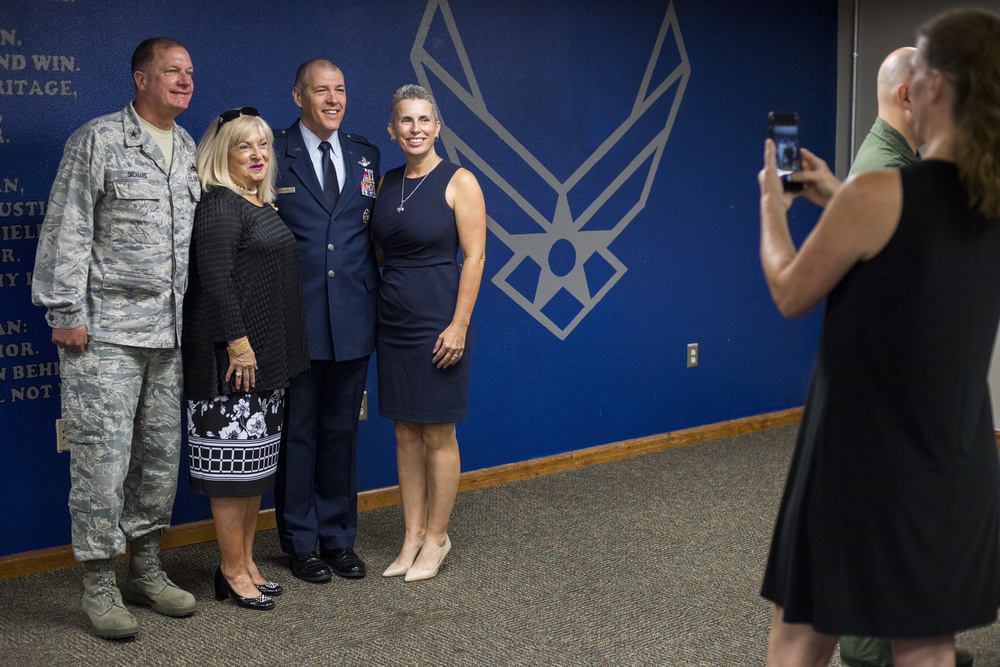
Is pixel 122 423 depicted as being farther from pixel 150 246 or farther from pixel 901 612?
pixel 901 612

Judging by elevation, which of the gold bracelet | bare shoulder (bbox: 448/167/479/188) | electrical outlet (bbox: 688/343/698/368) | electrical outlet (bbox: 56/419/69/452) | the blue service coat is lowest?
electrical outlet (bbox: 688/343/698/368)

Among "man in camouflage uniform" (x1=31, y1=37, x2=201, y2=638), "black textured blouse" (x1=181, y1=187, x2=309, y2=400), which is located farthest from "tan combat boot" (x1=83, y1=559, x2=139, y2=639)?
"black textured blouse" (x1=181, y1=187, x2=309, y2=400)

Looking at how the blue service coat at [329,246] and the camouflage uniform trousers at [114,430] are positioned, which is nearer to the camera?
the camouflage uniform trousers at [114,430]

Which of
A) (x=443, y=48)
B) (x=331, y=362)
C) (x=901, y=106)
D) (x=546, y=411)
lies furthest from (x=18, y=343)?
(x=901, y=106)

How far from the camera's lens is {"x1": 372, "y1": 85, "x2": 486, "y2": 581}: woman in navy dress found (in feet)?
10.3

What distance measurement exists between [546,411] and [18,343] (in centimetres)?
215

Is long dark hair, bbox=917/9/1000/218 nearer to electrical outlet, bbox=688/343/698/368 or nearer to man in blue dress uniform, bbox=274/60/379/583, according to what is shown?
man in blue dress uniform, bbox=274/60/379/583

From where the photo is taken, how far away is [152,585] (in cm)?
297

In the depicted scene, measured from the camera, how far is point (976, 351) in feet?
5.08

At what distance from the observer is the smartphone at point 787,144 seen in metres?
1.69

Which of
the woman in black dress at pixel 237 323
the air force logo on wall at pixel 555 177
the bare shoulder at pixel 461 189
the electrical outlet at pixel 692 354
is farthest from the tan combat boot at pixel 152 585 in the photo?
the electrical outlet at pixel 692 354

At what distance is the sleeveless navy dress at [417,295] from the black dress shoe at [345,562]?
1.60ft

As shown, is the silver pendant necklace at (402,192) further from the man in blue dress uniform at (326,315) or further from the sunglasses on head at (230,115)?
the sunglasses on head at (230,115)

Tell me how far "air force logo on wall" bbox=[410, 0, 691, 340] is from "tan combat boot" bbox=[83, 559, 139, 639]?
1983 mm
